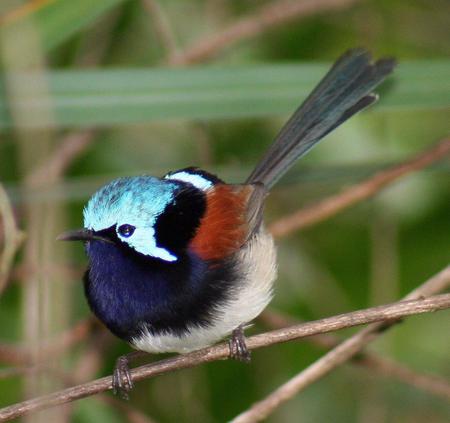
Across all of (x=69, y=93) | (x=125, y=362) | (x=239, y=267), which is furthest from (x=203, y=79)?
(x=125, y=362)

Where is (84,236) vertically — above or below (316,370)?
above

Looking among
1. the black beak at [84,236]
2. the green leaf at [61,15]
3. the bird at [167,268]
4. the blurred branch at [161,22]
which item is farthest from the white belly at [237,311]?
the blurred branch at [161,22]

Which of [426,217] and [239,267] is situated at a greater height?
[426,217]

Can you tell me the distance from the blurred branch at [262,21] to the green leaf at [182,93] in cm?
132

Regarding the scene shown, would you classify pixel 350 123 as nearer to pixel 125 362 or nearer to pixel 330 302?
pixel 330 302

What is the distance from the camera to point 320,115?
4234 millimetres

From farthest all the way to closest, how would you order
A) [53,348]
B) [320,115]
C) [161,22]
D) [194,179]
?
1. [161,22]
2. [53,348]
3. [320,115]
4. [194,179]

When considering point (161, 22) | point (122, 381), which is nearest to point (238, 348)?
point (122, 381)

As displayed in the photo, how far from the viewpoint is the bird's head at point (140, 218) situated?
11.0 ft

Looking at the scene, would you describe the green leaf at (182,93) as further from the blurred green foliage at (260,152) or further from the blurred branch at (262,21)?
the blurred branch at (262,21)

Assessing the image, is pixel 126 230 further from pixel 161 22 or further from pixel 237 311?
pixel 161 22

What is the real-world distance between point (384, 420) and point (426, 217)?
1.18 meters

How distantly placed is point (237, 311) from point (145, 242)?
0.42 metres

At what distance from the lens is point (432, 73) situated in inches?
151
